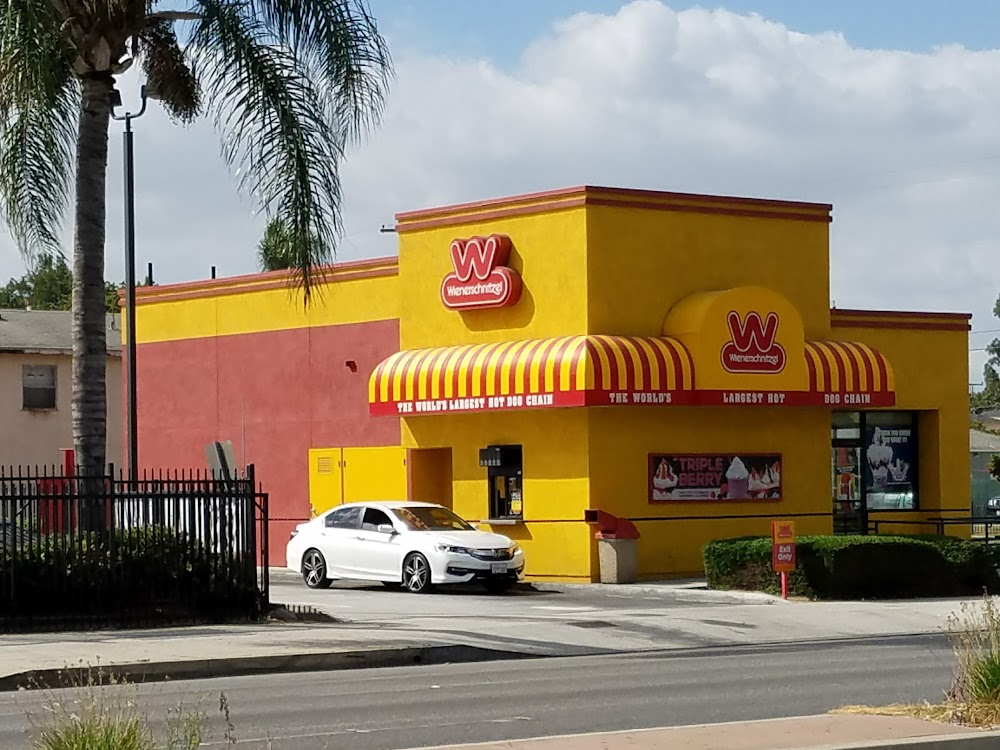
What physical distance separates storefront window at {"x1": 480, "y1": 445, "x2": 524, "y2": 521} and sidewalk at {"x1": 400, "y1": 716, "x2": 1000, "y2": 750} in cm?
1987

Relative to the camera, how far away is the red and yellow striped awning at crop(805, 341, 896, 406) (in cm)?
3309

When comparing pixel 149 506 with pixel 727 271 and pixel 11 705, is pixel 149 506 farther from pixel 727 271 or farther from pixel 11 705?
pixel 727 271

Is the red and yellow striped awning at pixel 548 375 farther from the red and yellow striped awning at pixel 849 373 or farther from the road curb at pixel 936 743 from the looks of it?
the road curb at pixel 936 743

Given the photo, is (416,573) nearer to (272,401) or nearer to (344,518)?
(344,518)

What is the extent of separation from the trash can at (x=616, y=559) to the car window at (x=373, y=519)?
368 centimetres

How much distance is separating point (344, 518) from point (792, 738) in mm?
19588

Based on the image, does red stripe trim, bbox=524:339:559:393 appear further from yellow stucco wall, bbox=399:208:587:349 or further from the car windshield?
the car windshield

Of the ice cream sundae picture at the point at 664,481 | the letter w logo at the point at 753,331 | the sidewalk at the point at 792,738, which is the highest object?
the letter w logo at the point at 753,331

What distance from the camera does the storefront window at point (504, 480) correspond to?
3272 cm

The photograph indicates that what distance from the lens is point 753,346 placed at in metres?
32.0

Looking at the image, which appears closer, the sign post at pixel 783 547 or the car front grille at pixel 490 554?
the sign post at pixel 783 547

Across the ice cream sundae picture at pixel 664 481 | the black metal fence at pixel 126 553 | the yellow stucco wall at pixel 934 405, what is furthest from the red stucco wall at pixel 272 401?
the black metal fence at pixel 126 553

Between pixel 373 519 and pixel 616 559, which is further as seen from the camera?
pixel 616 559

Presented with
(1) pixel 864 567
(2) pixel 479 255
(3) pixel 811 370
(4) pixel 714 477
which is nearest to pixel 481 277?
(2) pixel 479 255
